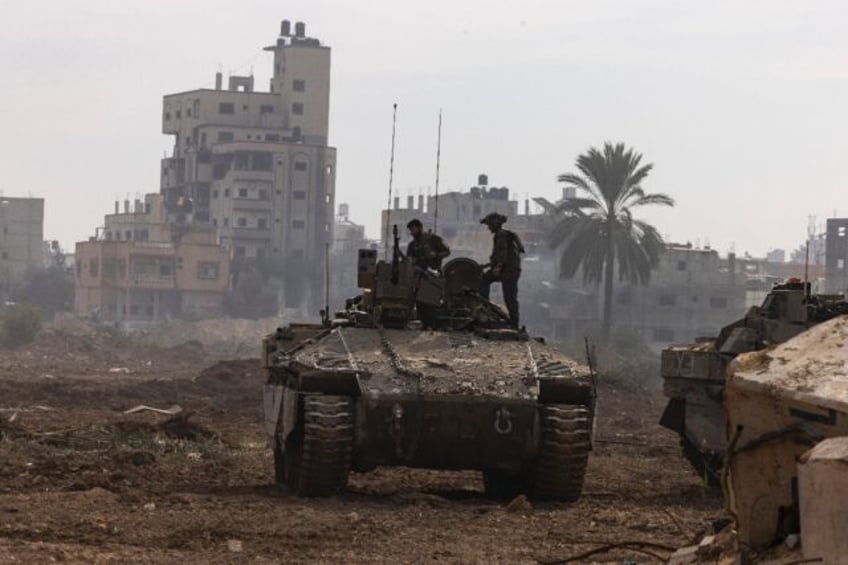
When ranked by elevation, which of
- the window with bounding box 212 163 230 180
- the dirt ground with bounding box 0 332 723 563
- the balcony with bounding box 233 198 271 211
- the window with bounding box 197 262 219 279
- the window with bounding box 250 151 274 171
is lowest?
the dirt ground with bounding box 0 332 723 563

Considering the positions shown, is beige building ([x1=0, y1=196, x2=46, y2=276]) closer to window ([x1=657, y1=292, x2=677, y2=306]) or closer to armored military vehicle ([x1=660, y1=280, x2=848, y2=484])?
window ([x1=657, y1=292, x2=677, y2=306])

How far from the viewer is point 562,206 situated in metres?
57.8

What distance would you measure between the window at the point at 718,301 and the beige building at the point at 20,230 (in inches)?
2533

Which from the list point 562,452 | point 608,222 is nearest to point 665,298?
point 608,222

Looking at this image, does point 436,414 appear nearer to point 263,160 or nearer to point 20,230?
point 263,160

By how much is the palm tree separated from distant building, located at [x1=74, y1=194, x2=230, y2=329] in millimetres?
53515

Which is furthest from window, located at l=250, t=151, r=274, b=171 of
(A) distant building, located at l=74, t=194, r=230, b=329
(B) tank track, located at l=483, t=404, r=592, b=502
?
(B) tank track, located at l=483, t=404, r=592, b=502

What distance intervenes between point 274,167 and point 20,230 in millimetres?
30902

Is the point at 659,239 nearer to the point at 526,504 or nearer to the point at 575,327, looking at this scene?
the point at 575,327

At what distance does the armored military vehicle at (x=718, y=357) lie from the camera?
18.8m

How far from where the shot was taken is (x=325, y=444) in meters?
15.3

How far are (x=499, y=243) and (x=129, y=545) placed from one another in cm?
744

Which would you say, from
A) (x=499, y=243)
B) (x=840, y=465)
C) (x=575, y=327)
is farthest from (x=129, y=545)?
(x=575, y=327)

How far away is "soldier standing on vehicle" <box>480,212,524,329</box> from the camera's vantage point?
1856 centimetres
